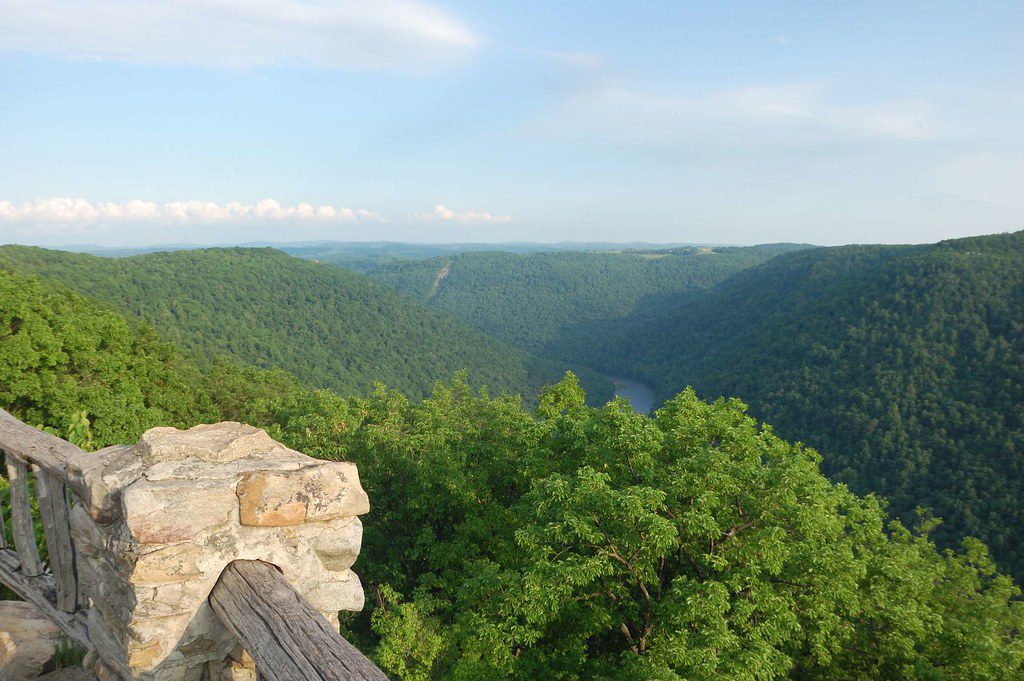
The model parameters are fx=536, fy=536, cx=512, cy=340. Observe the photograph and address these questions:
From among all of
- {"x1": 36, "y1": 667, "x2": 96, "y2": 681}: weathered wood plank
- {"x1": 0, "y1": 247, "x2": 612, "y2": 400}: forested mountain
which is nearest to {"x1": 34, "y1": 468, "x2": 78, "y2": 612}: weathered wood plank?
{"x1": 36, "y1": 667, "x2": 96, "y2": 681}: weathered wood plank

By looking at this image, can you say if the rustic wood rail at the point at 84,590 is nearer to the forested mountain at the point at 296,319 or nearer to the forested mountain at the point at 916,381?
the forested mountain at the point at 916,381

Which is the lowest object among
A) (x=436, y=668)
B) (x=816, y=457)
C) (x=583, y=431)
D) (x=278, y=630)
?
(x=436, y=668)

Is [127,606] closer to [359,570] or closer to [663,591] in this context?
[663,591]

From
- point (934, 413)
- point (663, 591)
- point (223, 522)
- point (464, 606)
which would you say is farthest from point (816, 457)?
point (934, 413)

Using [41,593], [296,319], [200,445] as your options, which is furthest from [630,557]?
[296,319]

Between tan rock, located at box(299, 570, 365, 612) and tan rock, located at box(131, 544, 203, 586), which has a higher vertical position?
tan rock, located at box(131, 544, 203, 586)

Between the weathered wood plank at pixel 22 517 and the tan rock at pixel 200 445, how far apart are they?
5.19ft

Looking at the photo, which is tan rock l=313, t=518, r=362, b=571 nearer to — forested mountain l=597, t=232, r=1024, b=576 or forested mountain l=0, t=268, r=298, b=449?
forested mountain l=0, t=268, r=298, b=449

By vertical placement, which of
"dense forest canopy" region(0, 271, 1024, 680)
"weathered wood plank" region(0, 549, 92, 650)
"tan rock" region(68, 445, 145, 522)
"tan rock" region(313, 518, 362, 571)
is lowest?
"dense forest canopy" region(0, 271, 1024, 680)

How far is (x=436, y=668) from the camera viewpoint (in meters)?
11.2

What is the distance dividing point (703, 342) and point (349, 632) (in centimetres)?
17887

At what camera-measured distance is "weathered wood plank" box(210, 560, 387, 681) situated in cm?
229

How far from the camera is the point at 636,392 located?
177 meters

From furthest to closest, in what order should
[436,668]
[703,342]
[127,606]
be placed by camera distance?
[703,342] < [436,668] < [127,606]
